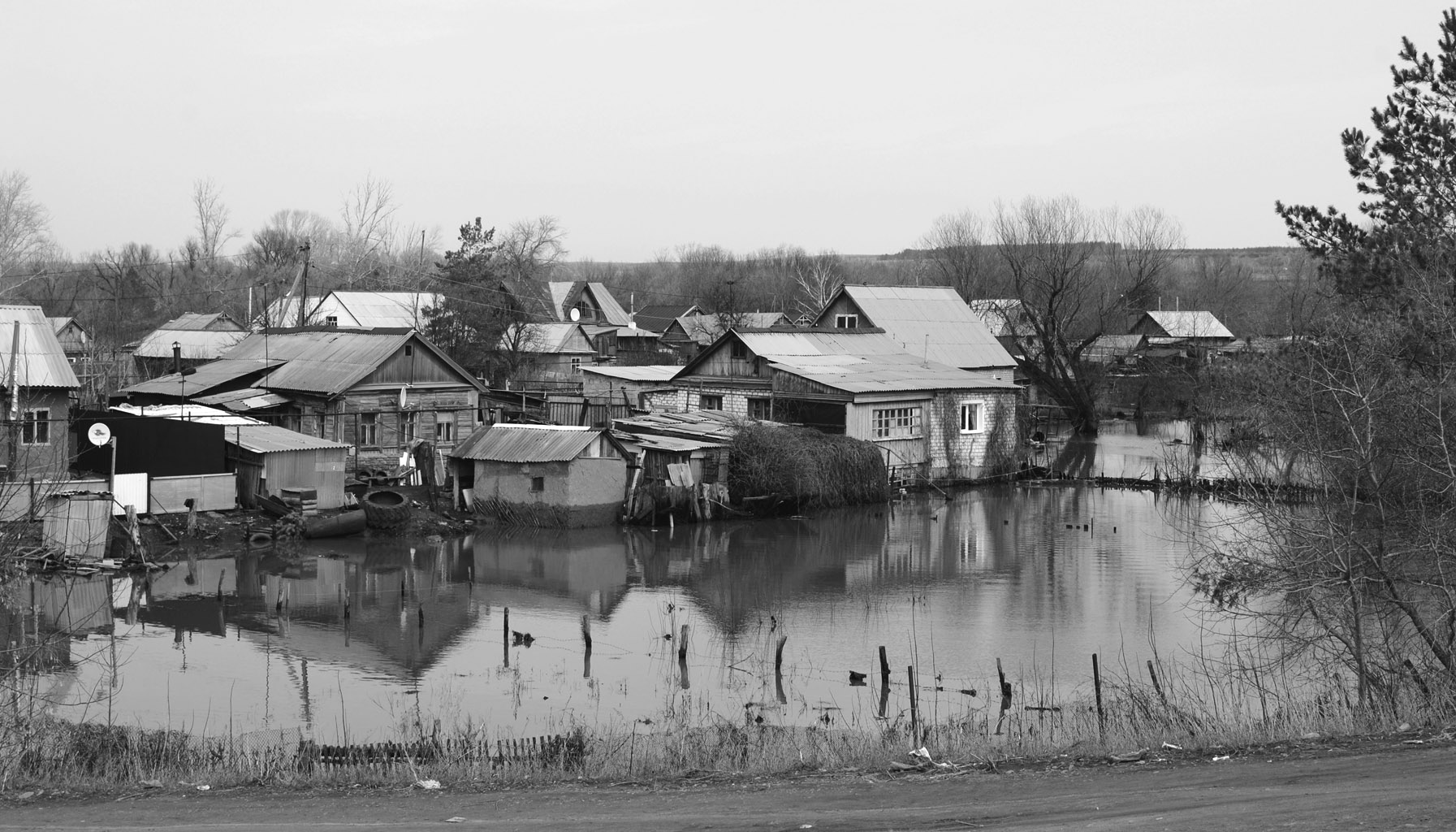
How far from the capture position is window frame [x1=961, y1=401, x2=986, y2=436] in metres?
33.9

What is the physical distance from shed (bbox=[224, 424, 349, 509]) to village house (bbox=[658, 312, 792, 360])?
110 ft

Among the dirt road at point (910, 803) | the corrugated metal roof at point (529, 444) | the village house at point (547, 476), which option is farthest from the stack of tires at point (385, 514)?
the dirt road at point (910, 803)

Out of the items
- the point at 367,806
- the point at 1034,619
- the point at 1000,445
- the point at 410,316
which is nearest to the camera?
the point at 367,806

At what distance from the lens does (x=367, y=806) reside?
31.1 ft

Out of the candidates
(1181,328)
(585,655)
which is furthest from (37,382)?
(1181,328)

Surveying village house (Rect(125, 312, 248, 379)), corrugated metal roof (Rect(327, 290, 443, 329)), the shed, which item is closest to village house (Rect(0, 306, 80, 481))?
the shed

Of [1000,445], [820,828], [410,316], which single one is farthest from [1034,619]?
[410,316]

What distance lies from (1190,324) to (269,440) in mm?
56979

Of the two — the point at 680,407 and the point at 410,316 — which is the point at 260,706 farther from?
the point at 410,316

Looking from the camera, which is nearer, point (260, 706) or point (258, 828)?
point (258, 828)

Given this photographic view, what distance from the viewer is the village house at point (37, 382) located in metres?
22.4

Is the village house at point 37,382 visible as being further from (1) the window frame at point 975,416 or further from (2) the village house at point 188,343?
(2) the village house at point 188,343

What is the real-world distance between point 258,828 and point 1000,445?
2780cm

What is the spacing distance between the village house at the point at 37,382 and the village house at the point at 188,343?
20814 mm
